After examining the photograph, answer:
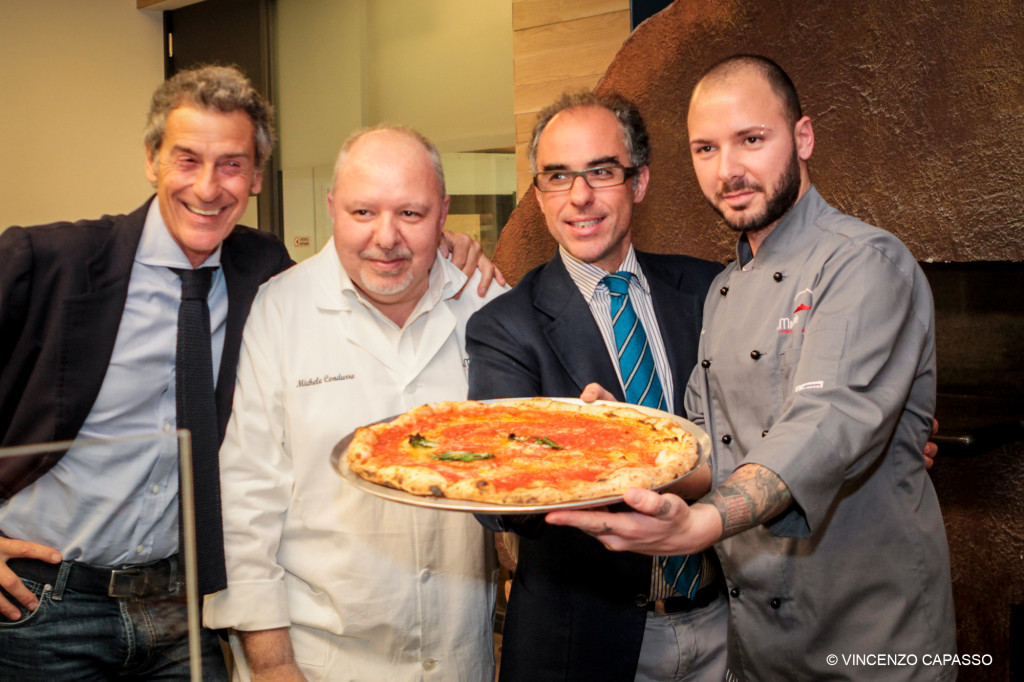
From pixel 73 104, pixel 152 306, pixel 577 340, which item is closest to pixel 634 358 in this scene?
pixel 577 340

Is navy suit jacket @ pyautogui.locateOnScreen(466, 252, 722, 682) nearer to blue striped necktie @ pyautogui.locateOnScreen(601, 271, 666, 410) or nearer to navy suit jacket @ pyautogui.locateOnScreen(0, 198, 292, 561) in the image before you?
blue striped necktie @ pyautogui.locateOnScreen(601, 271, 666, 410)

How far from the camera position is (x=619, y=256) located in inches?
74.4

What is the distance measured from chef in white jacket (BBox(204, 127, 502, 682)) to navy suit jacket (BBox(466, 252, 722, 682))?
0.12 metres

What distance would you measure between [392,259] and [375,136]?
10.3 inches

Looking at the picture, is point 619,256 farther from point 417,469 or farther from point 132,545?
point 132,545

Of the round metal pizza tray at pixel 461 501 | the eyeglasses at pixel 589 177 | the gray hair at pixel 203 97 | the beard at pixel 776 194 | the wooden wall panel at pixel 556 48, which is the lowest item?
the round metal pizza tray at pixel 461 501

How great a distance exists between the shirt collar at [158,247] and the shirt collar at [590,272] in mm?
763

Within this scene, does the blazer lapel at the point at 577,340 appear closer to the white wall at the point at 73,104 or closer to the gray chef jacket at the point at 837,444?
the gray chef jacket at the point at 837,444

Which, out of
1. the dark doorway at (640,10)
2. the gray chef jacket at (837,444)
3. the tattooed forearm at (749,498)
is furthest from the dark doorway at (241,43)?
the tattooed forearm at (749,498)

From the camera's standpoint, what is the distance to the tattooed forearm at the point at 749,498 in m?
1.21

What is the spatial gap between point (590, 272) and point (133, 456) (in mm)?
1195

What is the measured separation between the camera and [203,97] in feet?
5.73

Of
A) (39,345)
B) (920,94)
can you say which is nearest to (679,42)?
(920,94)

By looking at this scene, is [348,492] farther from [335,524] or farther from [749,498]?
[749,498]
